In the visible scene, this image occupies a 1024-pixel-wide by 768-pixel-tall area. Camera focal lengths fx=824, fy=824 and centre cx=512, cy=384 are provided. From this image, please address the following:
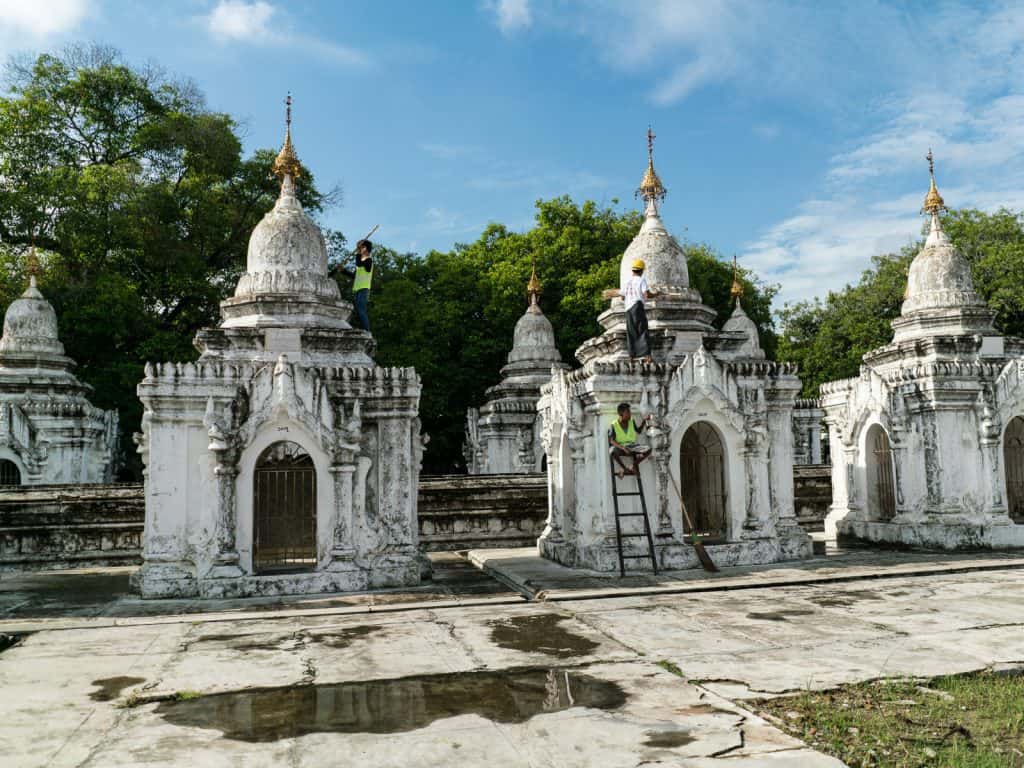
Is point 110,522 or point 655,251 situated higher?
point 655,251

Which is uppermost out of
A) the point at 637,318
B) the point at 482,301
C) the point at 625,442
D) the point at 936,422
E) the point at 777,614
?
the point at 482,301

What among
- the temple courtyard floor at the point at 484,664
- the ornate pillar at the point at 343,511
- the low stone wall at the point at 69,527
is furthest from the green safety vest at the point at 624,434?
the low stone wall at the point at 69,527

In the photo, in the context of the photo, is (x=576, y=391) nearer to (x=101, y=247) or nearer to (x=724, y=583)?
(x=724, y=583)

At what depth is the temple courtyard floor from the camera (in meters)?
5.23

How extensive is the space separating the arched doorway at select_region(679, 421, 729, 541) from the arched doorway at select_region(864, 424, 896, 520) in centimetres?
470

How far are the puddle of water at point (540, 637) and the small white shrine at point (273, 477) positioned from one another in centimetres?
294

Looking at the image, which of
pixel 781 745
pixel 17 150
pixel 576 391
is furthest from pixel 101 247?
pixel 781 745

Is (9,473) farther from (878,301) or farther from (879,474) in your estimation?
(878,301)

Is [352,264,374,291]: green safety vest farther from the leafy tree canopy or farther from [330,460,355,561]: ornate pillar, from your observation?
the leafy tree canopy

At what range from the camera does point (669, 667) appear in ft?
23.1

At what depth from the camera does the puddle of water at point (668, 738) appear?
516 cm

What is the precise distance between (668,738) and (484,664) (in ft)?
7.77

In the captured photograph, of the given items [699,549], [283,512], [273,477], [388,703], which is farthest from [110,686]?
Answer: [699,549]

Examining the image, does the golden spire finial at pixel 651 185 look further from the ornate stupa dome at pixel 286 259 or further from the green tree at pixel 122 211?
the green tree at pixel 122 211
